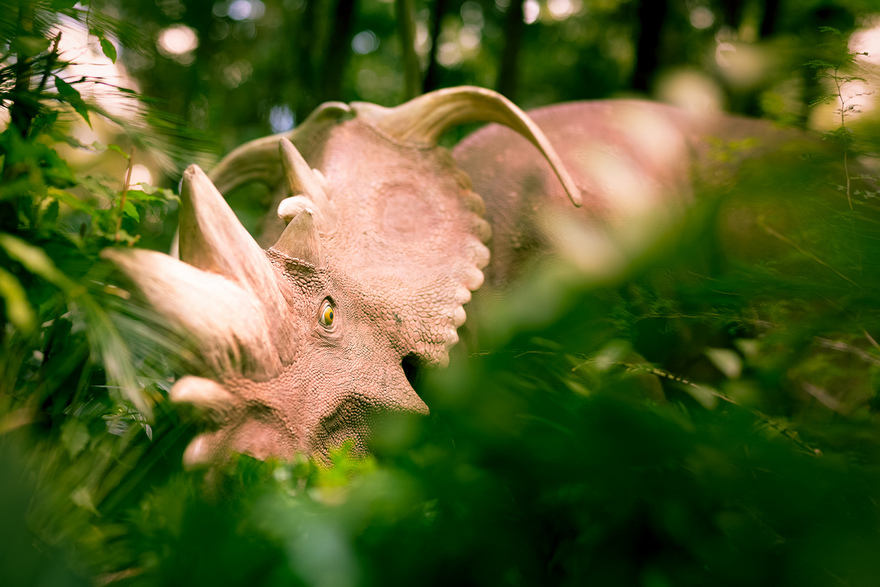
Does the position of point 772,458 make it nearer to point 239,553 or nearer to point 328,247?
point 239,553

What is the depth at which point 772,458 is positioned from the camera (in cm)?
65

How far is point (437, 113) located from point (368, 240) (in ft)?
2.33

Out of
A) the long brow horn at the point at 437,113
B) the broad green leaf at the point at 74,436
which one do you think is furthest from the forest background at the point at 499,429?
the long brow horn at the point at 437,113

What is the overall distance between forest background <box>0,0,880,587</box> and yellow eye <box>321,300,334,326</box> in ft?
1.34

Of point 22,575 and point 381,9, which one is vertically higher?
point 381,9

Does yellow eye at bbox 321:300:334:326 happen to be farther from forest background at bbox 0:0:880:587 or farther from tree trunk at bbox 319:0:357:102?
tree trunk at bbox 319:0:357:102

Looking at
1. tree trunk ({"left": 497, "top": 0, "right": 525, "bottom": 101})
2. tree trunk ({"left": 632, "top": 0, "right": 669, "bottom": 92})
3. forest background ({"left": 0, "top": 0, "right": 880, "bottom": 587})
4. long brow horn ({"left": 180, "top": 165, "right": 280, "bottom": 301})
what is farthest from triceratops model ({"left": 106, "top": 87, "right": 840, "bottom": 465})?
tree trunk ({"left": 632, "top": 0, "right": 669, "bottom": 92})

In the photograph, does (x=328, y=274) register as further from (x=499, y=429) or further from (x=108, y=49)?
(x=499, y=429)

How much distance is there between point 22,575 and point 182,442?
0.48m

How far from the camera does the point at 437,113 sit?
2256 mm

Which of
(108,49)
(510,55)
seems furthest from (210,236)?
(510,55)

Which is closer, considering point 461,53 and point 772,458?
point 772,458

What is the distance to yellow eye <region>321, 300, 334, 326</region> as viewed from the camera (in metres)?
1.50

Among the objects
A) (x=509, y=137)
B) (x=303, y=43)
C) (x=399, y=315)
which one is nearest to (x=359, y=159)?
(x=399, y=315)
